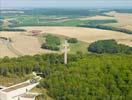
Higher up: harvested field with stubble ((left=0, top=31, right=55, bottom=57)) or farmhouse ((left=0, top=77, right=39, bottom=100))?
farmhouse ((left=0, top=77, right=39, bottom=100))

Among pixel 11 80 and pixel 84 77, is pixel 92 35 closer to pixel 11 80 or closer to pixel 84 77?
pixel 11 80

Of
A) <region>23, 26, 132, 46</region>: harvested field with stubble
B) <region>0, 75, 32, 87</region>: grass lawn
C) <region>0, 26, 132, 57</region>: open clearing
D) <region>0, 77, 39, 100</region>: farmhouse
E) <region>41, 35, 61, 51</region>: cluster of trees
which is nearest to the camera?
<region>0, 77, 39, 100</region>: farmhouse

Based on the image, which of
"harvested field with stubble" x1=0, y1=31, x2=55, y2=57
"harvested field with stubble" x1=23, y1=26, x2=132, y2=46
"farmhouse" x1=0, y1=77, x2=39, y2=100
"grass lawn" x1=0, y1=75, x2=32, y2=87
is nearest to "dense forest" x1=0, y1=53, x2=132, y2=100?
"grass lawn" x1=0, y1=75, x2=32, y2=87

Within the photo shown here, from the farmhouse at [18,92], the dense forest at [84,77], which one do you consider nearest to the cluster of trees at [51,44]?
the dense forest at [84,77]

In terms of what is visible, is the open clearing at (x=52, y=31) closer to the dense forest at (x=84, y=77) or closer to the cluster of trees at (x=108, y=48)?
the cluster of trees at (x=108, y=48)

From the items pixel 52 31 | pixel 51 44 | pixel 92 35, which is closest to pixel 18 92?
pixel 51 44

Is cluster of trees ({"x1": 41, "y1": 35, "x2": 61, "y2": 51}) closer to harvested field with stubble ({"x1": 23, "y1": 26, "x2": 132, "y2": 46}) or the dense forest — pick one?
harvested field with stubble ({"x1": 23, "y1": 26, "x2": 132, "y2": 46})

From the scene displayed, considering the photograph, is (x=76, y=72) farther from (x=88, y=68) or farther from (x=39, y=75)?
(x=39, y=75)
